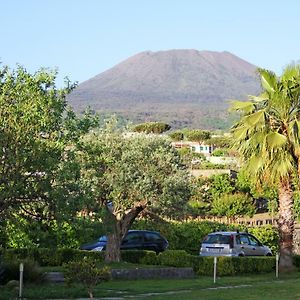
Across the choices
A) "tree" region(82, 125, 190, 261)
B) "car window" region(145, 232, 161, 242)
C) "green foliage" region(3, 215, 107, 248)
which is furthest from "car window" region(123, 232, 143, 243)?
"green foliage" region(3, 215, 107, 248)

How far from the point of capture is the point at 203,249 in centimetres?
3053

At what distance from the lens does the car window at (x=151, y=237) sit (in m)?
33.4

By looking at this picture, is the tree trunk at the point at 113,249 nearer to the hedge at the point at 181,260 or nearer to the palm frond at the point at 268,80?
the hedge at the point at 181,260

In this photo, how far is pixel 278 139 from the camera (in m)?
26.9

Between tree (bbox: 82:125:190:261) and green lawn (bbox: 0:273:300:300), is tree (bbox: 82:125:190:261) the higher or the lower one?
the higher one

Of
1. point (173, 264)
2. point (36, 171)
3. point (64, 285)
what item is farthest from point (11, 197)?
point (173, 264)

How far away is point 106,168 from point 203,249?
740 centimetres

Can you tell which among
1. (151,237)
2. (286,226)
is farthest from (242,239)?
(151,237)

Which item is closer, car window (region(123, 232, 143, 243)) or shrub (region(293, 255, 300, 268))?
shrub (region(293, 255, 300, 268))

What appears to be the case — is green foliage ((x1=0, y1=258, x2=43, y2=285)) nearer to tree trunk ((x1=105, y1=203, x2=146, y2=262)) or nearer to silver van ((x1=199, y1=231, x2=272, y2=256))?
tree trunk ((x1=105, y1=203, x2=146, y2=262))

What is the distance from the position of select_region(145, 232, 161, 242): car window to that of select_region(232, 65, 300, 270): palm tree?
7020 mm

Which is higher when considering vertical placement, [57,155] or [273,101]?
[273,101]

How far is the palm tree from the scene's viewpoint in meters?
27.1

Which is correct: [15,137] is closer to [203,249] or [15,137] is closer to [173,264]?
[173,264]
